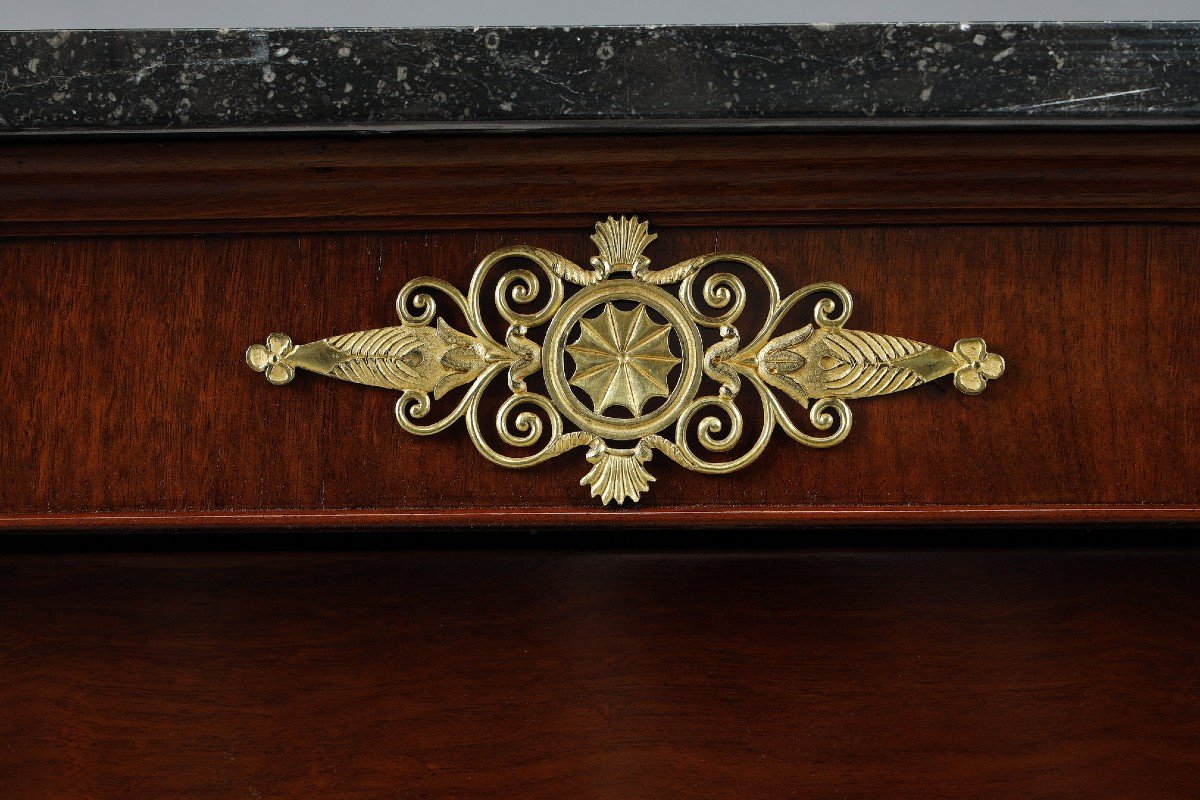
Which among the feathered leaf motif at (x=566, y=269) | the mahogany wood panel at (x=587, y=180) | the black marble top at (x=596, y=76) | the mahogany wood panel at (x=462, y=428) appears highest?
the black marble top at (x=596, y=76)

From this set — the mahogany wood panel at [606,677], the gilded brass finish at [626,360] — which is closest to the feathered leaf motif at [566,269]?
the gilded brass finish at [626,360]

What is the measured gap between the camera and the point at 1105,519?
0.96 feet

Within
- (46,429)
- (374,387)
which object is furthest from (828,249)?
(46,429)

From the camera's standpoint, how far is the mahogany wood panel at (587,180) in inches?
10.9

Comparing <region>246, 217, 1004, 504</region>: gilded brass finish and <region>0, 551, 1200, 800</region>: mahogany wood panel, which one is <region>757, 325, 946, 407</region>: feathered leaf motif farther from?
<region>0, 551, 1200, 800</region>: mahogany wood panel

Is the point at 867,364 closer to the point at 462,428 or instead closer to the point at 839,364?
the point at 839,364

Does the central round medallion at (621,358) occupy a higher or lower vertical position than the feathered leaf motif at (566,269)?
lower

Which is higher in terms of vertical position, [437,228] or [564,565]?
[437,228]

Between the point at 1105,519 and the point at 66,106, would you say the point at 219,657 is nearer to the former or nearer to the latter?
the point at 66,106

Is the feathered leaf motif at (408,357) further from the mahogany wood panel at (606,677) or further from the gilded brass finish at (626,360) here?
the mahogany wood panel at (606,677)

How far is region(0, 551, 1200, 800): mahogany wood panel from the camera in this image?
0.36m

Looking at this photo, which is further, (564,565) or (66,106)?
(564,565)

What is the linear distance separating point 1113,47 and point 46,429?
14.2 inches

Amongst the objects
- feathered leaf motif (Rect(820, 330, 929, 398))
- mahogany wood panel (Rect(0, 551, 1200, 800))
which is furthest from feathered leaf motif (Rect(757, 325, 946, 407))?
mahogany wood panel (Rect(0, 551, 1200, 800))
